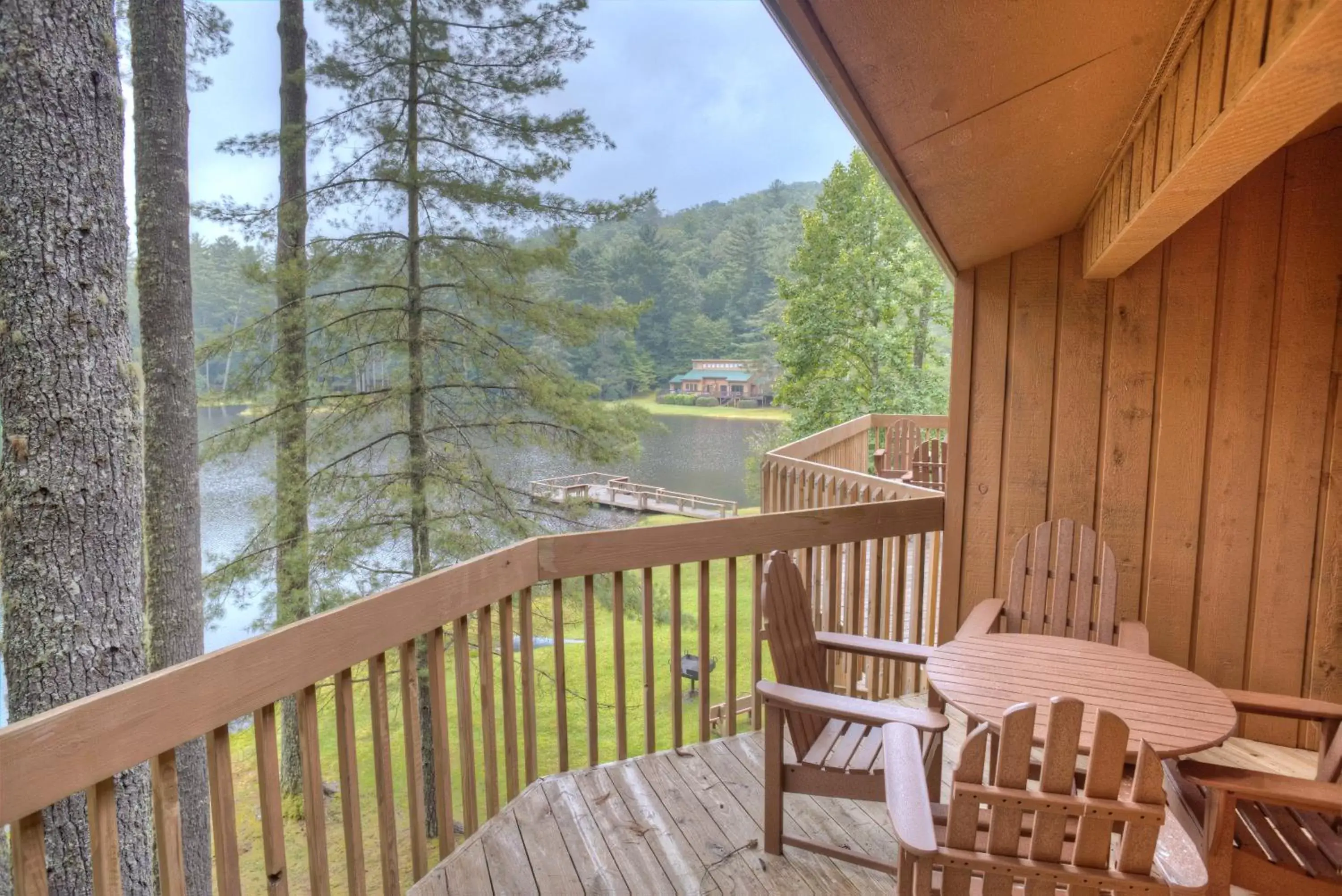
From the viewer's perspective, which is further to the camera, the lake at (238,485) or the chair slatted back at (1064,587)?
the lake at (238,485)

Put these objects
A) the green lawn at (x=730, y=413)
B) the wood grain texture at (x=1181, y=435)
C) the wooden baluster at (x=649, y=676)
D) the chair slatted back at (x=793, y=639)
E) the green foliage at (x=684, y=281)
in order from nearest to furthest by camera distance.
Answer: the chair slatted back at (x=793, y=639)
the wooden baluster at (x=649, y=676)
the wood grain texture at (x=1181, y=435)
the green foliage at (x=684, y=281)
the green lawn at (x=730, y=413)

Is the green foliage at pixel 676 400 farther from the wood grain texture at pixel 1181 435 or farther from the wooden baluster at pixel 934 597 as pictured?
the wood grain texture at pixel 1181 435

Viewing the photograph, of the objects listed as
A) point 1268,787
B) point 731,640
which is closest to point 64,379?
point 731,640

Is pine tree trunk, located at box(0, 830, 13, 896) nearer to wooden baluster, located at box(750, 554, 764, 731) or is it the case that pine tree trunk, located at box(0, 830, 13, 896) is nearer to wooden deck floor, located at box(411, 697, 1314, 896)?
wooden deck floor, located at box(411, 697, 1314, 896)

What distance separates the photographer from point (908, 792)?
1525mm

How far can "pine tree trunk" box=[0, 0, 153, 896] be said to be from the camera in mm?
3172

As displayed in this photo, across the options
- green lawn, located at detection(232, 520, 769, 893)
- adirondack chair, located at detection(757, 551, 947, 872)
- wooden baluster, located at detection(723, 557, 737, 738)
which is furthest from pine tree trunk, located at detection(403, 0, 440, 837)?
adirondack chair, located at detection(757, 551, 947, 872)

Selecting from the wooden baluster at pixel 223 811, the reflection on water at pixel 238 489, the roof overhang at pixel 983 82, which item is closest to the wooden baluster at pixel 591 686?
the wooden baluster at pixel 223 811

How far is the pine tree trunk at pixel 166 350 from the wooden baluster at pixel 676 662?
14.8 feet

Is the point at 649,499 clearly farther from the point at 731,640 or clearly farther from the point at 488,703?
the point at 488,703

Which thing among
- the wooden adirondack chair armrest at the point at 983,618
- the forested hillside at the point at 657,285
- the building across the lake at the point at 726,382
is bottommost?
the wooden adirondack chair armrest at the point at 983,618

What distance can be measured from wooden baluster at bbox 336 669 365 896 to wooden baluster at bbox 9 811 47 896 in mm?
593

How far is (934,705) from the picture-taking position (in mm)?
2424

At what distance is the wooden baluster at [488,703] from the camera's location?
7.15 feet
